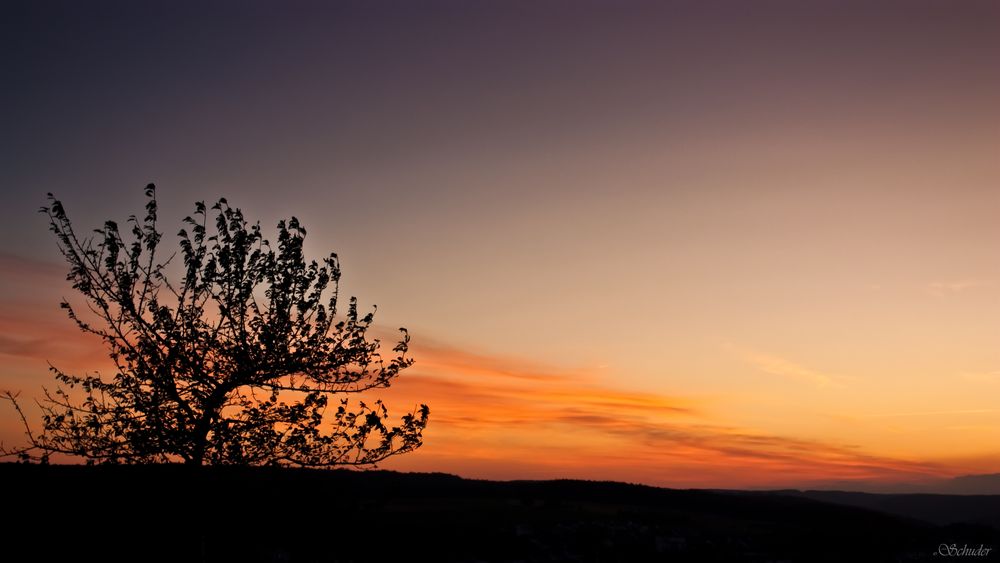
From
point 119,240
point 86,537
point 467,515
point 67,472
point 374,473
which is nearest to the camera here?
point 119,240

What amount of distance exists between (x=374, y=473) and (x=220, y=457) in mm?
86815

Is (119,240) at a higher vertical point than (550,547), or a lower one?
higher

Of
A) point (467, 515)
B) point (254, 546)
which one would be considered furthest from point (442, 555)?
point (467, 515)

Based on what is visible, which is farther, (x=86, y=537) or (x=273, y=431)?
(x=86, y=537)

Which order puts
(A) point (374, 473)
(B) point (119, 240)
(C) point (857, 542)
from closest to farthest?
(B) point (119, 240) → (C) point (857, 542) → (A) point (374, 473)

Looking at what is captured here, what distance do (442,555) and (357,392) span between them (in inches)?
993

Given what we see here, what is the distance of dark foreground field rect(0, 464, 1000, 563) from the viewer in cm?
4372

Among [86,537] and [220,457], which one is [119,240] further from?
[86,537]

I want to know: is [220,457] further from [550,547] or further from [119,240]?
[550,547]

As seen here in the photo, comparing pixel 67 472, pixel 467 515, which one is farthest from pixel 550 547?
pixel 67 472

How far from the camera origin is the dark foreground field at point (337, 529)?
43719mm

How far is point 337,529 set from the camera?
191ft

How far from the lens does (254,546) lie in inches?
1914

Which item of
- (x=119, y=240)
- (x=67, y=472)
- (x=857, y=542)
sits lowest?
(x=857, y=542)
